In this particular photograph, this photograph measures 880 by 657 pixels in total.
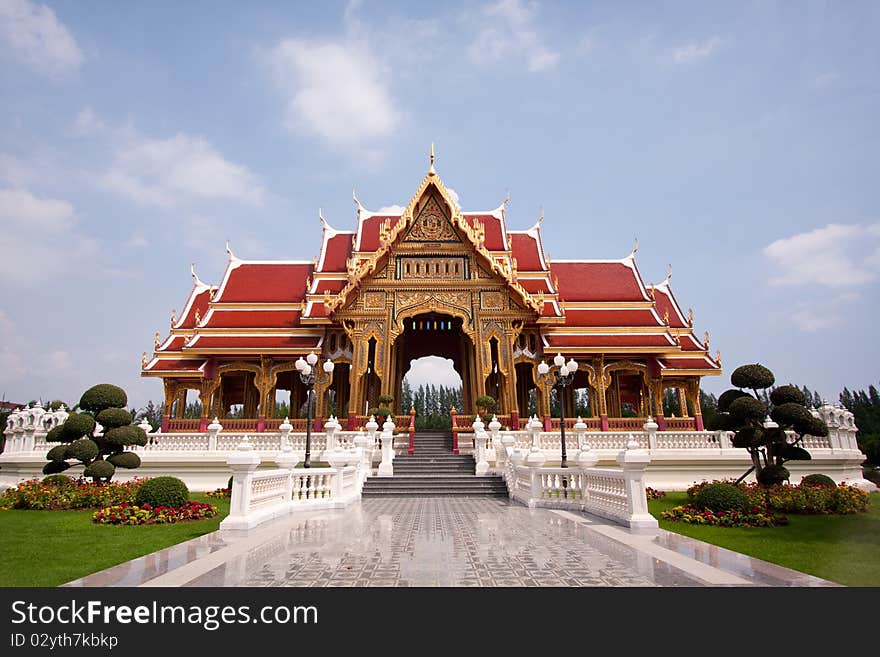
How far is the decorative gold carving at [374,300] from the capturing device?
66.0ft

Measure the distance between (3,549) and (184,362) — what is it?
14.3 metres

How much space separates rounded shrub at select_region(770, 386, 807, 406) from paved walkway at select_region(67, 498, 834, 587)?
7.03 m

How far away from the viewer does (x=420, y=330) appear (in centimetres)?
2408

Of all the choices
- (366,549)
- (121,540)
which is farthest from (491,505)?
(121,540)

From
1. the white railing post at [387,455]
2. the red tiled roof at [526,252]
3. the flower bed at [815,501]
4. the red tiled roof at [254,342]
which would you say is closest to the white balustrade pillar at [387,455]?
the white railing post at [387,455]

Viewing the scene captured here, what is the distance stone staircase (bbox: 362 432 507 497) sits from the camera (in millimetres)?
13195

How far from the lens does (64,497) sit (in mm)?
11234

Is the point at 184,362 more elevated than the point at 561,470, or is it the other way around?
the point at 184,362

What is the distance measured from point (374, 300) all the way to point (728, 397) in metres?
12.7

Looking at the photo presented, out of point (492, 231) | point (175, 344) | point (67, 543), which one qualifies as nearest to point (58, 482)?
point (67, 543)

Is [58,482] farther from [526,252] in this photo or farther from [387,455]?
[526,252]

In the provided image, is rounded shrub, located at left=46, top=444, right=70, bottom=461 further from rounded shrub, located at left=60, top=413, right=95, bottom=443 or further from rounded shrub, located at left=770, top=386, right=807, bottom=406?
rounded shrub, located at left=770, top=386, right=807, bottom=406

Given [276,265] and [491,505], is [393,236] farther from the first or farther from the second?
[491,505]

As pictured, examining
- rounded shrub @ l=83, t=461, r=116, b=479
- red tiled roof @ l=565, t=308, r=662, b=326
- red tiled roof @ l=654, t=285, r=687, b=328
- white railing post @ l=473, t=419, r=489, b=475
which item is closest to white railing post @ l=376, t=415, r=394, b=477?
white railing post @ l=473, t=419, r=489, b=475
